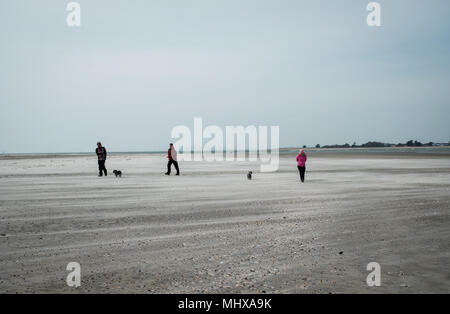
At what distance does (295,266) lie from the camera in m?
5.43

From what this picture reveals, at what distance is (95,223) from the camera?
882 centimetres
